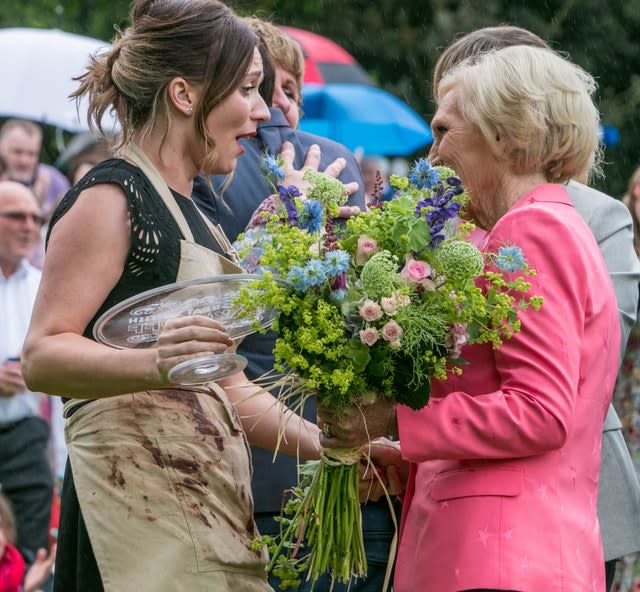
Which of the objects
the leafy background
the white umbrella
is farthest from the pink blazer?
the leafy background

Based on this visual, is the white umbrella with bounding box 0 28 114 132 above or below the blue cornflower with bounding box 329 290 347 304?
below

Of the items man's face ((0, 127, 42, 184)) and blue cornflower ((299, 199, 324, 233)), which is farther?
man's face ((0, 127, 42, 184))

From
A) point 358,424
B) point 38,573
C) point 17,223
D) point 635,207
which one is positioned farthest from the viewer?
point 17,223

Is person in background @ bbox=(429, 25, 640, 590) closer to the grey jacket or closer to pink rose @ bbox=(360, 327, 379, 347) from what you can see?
the grey jacket

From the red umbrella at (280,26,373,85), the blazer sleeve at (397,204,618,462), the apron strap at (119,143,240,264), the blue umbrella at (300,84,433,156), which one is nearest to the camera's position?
the blazer sleeve at (397,204,618,462)

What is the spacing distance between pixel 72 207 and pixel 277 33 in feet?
6.92

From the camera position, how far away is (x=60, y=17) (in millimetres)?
18641

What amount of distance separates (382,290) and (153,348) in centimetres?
55

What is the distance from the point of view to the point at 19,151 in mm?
9438

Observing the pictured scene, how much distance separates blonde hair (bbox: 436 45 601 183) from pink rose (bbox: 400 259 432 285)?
0.56 metres

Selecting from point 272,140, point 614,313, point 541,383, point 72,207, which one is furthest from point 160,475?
point 272,140

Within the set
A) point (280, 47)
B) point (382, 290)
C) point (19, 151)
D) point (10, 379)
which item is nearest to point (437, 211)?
point (382, 290)

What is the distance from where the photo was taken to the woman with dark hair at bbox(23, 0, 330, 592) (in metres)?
2.97

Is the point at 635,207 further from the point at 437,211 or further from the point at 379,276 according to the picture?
the point at 379,276
